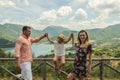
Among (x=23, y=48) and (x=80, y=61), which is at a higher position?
(x=23, y=48)

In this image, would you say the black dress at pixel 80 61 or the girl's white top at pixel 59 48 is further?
the girl's white top at pixel 59 48

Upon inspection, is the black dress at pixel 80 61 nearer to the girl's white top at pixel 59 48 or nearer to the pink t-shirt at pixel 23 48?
the girl's white top at pixel 59 48

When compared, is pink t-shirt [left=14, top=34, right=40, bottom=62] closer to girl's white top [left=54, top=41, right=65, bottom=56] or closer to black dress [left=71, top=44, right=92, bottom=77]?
girl's white top [left=54, top=41, right=65, bottom=56]

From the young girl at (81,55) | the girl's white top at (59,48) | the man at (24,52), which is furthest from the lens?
the girl's white top at (59,48)

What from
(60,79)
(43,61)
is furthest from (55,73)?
(43,61)

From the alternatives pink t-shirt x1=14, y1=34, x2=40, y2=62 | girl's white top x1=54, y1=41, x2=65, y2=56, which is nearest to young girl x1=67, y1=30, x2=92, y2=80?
girl's white top x1=54, y1=41, x2=65, y2=56

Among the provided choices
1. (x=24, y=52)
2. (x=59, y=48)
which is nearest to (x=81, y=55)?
(x=59, y=48)

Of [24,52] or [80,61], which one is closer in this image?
[80,61]

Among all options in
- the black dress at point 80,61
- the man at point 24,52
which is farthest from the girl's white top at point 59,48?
the black dress at point 80,61

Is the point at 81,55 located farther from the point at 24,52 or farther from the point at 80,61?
the point at 24,52

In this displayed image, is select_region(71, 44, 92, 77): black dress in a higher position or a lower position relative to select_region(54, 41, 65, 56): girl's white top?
lower

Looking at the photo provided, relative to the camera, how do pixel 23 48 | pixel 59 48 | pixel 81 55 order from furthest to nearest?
pixel 59 48, pixel 23 48, pixel 81 55

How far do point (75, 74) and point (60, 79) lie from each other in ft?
10.2

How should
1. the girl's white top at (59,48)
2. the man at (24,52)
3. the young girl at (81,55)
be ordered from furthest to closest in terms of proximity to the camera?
the girl's white top at (59,48) < the man at (24,52) < the young girl at (81,55)
